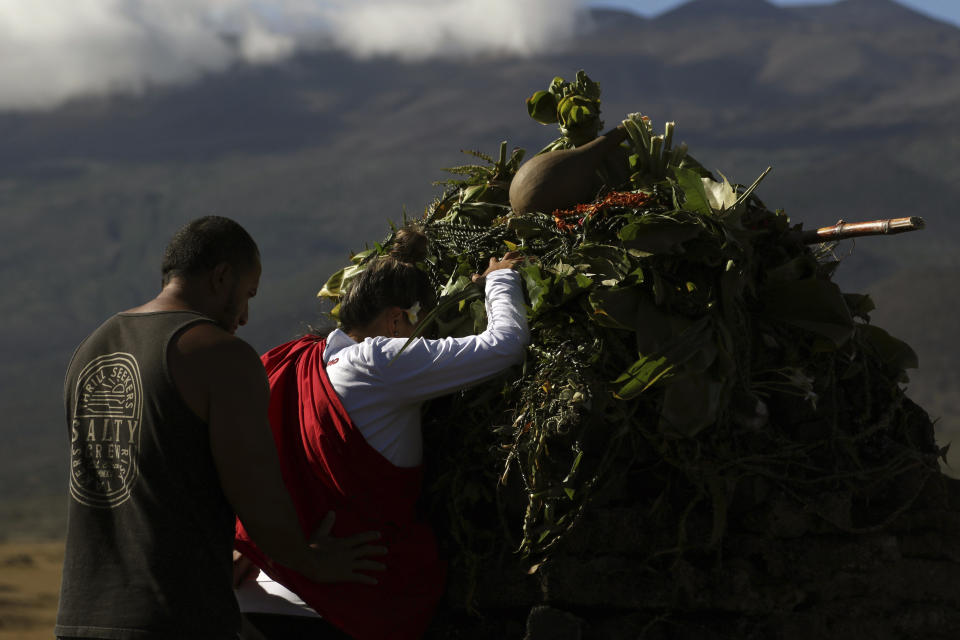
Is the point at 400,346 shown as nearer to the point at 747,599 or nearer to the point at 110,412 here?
the point at 110,412

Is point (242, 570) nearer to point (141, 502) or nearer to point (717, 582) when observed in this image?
point (141, 502)

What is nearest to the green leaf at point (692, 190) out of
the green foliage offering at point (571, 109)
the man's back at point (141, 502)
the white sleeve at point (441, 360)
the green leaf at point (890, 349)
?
the green foliage offering at point (571, 109)

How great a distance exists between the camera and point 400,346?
10.5 ft

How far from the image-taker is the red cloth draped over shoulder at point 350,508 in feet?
10.4

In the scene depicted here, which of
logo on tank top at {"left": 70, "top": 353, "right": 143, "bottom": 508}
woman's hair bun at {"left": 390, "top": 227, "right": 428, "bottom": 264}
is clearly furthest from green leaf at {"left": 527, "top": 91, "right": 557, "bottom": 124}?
logo on tank top at {"left": 70, "top": 353, "right": 143, "bottom": 508}

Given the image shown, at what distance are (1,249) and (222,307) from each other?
168m

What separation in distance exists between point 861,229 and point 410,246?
167 centimetres

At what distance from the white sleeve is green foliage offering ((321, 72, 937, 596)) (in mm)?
229

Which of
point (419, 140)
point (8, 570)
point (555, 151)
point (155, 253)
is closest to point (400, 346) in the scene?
point (555, 151)

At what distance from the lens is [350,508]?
3262mm

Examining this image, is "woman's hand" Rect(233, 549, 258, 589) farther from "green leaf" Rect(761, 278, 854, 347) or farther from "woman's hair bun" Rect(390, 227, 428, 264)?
"green leaf" Rect(761, 278, 854, 347)

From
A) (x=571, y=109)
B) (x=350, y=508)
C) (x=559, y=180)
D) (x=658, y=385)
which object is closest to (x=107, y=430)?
(x=350, y=508)

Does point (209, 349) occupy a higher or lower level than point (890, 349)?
higher

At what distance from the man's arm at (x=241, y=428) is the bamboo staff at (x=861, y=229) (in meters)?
2.13
